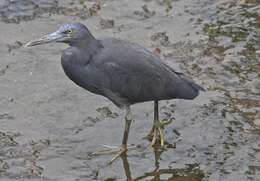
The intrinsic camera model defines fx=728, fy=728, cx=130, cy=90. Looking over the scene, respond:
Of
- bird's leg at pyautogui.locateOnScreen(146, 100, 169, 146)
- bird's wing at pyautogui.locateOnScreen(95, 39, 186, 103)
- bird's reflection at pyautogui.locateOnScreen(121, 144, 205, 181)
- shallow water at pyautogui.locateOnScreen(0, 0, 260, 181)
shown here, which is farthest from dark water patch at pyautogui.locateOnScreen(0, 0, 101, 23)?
bird's reflection at pyautogui.locateOnScreen(121, 144, 205, 181)

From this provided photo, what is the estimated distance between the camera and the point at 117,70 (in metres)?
6.22

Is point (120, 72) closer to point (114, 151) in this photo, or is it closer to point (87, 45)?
point (87, 45)

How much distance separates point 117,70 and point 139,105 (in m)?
1.11

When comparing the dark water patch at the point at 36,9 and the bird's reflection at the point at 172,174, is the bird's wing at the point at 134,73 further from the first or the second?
the dark water patch at the point at 36,9

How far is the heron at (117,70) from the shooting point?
612 centimetres

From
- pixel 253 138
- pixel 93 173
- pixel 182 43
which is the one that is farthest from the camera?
pixel 182 43

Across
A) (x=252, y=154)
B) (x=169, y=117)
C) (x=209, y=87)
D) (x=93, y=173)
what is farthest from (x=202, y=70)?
(x=93, y=173)

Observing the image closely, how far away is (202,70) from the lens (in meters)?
7.86

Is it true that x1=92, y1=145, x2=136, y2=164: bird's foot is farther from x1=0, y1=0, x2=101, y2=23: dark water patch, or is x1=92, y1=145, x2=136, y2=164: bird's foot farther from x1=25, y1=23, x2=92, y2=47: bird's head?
x1=0, y1=0, x2=101, y2=23: dark water patch

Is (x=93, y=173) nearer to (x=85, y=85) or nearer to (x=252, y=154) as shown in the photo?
(x=85, y=85)

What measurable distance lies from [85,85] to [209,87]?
5.78 feet

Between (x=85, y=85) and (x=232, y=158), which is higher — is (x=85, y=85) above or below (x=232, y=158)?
above

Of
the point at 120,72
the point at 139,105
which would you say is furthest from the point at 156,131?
the point at 120,72

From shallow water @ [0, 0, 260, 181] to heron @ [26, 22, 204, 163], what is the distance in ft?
1.41
